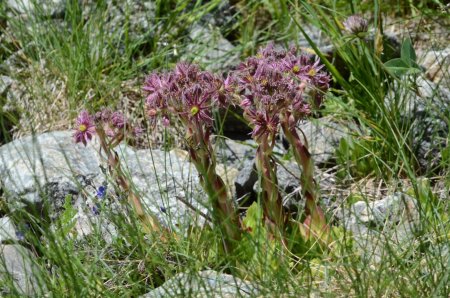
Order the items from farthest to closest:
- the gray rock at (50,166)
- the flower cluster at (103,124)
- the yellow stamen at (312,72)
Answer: the gray rock at (50,166)
the flower cluster at (103,124)
the yellow stamen at (312,72)

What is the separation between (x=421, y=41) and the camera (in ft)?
14.0

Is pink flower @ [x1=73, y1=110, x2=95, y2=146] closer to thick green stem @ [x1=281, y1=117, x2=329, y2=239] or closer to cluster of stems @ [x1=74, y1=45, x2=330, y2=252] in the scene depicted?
cluster of stems @ [x1=74, y1=45, x2=330, y2=252]

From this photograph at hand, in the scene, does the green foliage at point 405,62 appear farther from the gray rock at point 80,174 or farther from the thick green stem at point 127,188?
the thick green stem at point 127,188

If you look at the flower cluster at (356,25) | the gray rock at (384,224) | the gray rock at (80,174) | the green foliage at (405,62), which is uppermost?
the flower cluster at (356,25)

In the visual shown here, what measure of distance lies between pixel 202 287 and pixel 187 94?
1.98ft

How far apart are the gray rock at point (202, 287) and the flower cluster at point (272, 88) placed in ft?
1.57

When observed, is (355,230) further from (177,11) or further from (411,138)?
(177,11)

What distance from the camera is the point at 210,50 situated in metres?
4.31

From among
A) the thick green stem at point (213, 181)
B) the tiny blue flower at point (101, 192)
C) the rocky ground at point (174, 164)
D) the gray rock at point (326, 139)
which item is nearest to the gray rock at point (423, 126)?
the rocky ground at point (174, 164)

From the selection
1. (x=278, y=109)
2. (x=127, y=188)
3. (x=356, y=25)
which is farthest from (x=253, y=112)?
(x=356, y=25)

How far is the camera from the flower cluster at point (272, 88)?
2602 mm

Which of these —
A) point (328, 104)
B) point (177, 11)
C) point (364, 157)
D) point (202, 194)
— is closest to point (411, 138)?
point (364, 157)

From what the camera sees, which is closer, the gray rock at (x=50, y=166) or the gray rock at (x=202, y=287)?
the gray rock at (x=202, y=287)

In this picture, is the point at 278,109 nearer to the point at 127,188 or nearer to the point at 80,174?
the point at 127,188
